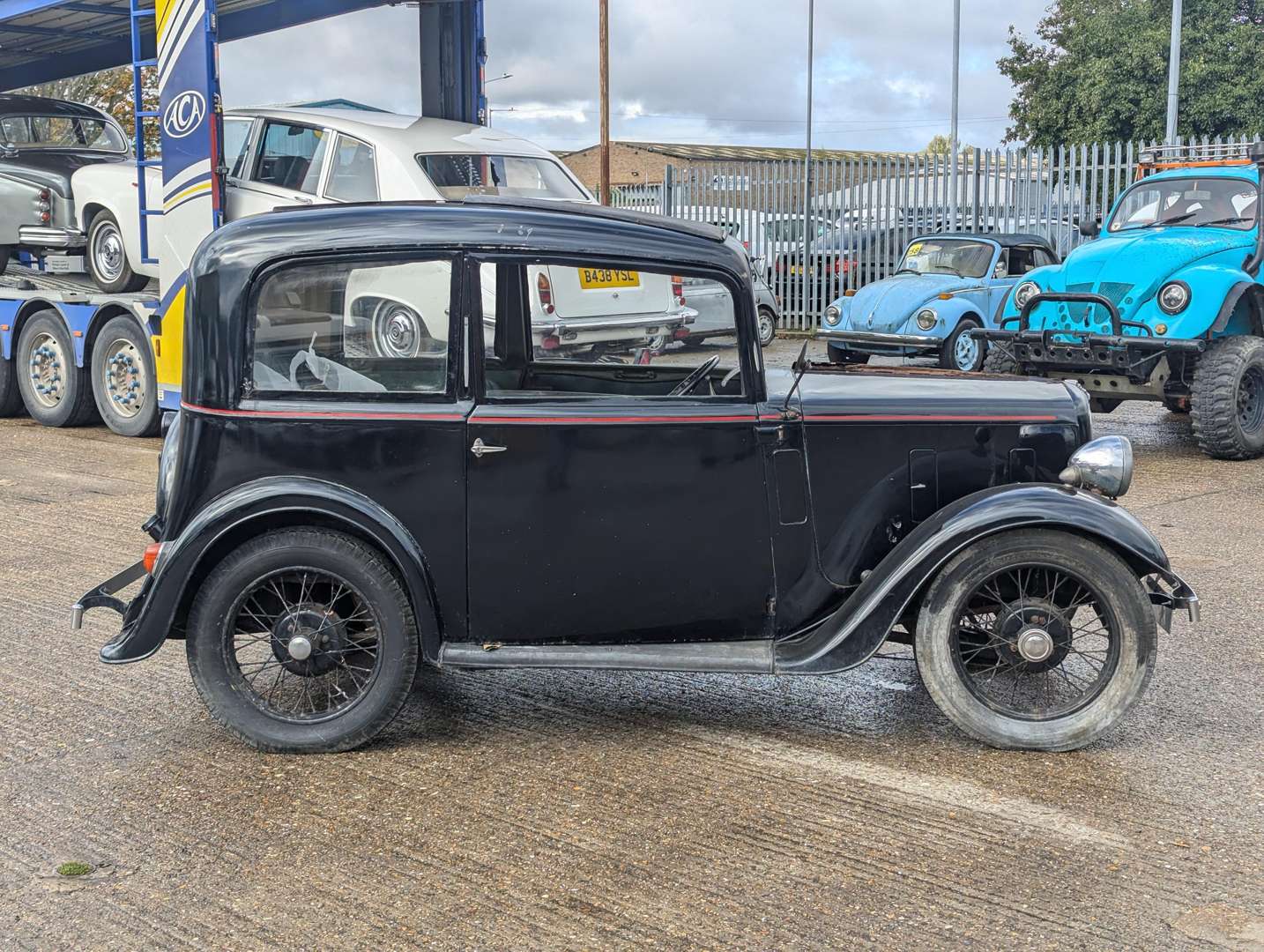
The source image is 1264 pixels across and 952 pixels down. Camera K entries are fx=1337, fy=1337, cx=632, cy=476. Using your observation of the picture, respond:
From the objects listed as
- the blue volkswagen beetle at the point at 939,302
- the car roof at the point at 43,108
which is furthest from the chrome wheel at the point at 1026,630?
the car roof at the point at 43,108

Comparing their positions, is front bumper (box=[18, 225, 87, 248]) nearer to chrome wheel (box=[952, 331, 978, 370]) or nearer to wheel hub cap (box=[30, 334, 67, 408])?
wheel hub cap (box=[30, 334, 67, 408])

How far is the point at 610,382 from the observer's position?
15.0 feet

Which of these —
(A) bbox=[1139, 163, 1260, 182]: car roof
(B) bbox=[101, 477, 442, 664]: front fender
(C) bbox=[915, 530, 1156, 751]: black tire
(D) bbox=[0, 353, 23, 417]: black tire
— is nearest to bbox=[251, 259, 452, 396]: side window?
(B) bbox=[101, 477, 442, 664]: front fender

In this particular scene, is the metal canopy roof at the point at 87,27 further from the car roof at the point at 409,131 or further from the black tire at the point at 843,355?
the black tire at the point at 843,355

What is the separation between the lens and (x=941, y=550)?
14.1 ft

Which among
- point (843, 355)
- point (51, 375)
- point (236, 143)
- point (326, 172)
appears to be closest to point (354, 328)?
point (326, 172)

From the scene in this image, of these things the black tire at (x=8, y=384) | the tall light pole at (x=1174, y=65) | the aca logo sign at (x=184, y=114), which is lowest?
the black tire at (x=8, y=384)

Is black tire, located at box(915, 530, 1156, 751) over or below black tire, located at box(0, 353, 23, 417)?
below

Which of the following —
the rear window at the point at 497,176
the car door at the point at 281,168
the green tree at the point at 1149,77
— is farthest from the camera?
the green tree at the point at 1149,77

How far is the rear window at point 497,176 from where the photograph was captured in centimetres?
977

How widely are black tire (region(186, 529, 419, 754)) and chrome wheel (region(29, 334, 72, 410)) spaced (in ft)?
28.0

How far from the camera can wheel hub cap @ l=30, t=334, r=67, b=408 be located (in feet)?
39.5

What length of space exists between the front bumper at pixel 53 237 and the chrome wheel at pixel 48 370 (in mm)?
825

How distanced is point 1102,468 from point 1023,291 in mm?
7472
